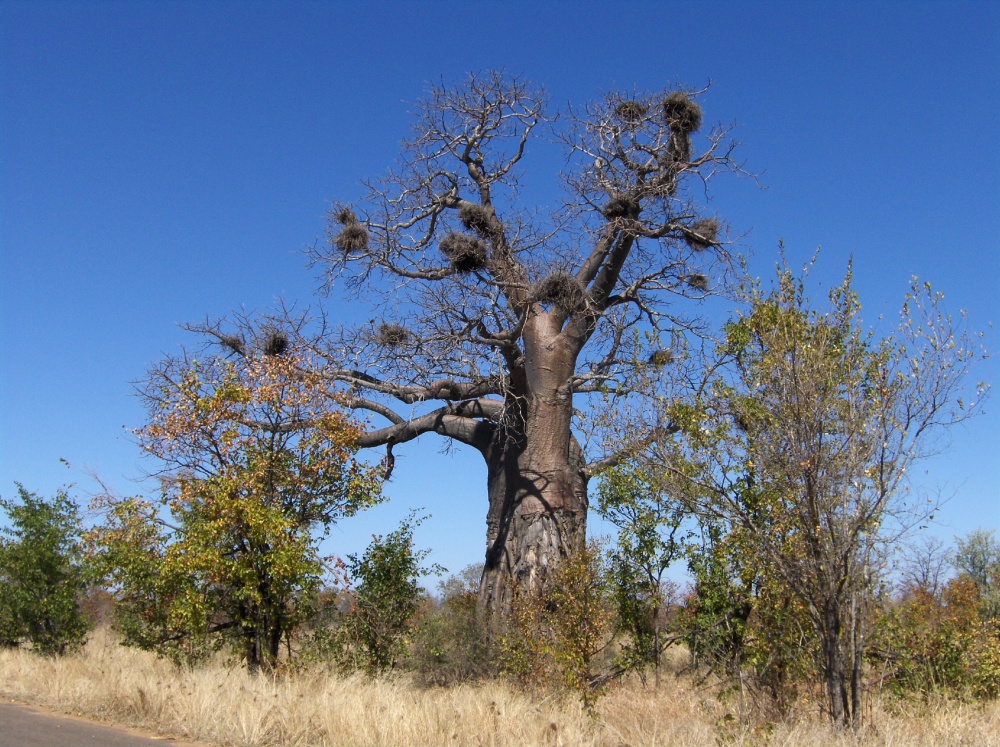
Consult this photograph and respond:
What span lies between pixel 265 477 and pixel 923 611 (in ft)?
23.3

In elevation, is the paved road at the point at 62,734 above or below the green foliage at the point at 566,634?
below

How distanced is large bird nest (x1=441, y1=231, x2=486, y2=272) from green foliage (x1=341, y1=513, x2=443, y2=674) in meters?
3.33

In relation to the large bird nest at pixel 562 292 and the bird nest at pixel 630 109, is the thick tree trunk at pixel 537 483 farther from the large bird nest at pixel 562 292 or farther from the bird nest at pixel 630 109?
the bird nest at pixel 630 109

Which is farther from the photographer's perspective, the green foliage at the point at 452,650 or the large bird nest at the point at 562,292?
the large bird nest at the point at 562,292

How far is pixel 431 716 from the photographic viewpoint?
7.09 metres

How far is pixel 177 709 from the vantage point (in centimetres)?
789

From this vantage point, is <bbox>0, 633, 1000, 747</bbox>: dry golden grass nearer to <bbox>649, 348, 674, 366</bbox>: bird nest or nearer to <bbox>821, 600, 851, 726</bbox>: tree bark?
<bbox>821, 600, 851, 726</bbox>: tree bark

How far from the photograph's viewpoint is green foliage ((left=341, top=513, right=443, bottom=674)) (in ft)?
33.9

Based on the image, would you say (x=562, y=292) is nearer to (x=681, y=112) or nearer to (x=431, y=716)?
(x=681, y=112)

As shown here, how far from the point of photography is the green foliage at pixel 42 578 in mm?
13953

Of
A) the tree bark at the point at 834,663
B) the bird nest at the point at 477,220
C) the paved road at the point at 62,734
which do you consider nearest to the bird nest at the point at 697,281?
the bird nest at the point at 477,220

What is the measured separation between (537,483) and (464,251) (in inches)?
124

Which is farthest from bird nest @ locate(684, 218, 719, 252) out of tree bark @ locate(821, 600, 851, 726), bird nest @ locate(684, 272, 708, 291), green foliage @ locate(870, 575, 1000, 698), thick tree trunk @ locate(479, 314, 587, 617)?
tree bark @ locate(821, 600, 851, 726)

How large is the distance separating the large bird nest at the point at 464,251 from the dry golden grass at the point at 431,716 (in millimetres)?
5256
